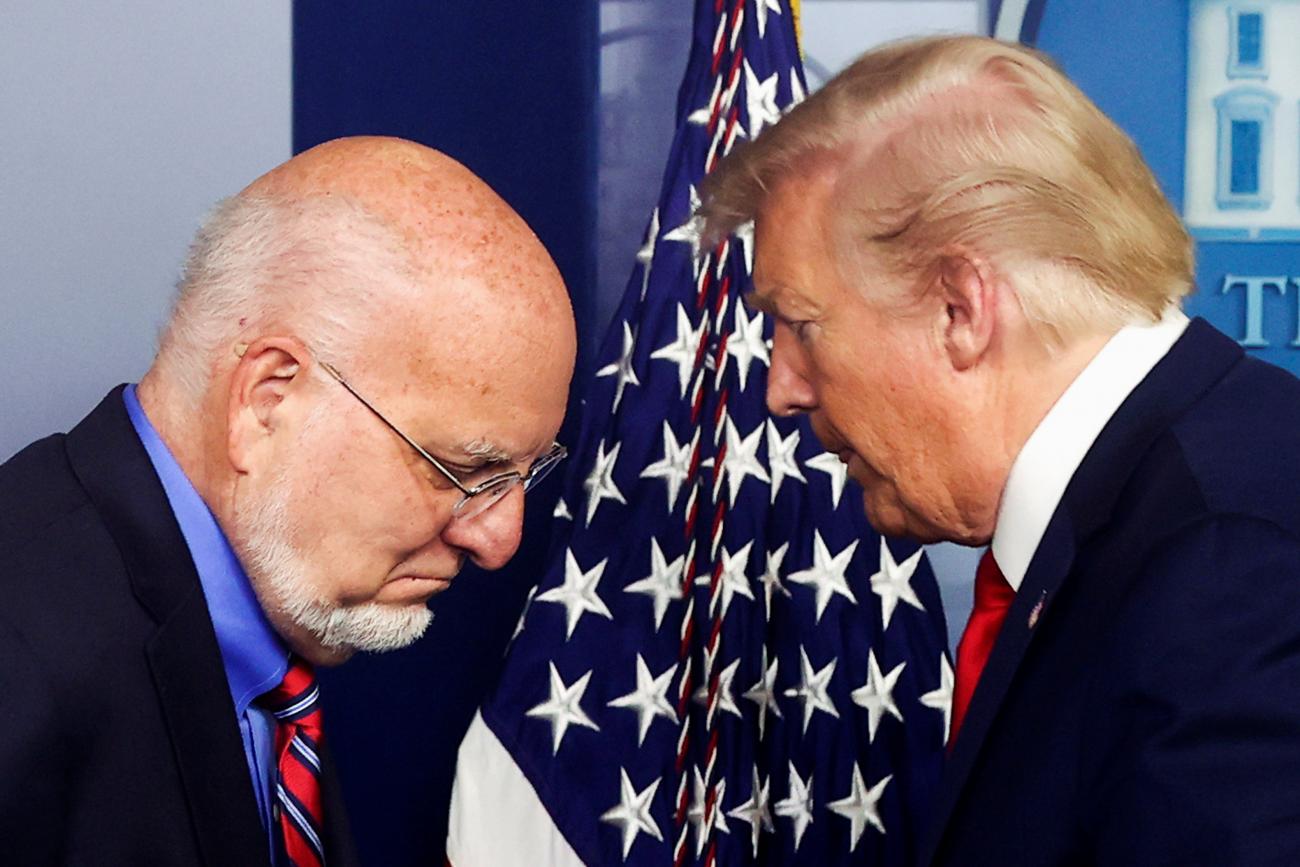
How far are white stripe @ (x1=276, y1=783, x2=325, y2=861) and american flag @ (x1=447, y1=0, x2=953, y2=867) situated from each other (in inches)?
32.6

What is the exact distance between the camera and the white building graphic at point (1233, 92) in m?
2.85

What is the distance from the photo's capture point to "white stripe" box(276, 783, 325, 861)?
1.45 m

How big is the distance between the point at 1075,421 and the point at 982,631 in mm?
284

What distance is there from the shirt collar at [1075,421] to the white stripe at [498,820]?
1.14 m

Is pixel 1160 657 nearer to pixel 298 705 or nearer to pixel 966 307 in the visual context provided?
pixel 966 307

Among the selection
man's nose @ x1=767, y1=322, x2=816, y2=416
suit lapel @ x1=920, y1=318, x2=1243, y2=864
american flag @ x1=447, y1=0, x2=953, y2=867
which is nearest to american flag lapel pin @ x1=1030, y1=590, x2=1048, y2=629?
suit lapel @ x1=920, y1=318, x2=1243, y2=864

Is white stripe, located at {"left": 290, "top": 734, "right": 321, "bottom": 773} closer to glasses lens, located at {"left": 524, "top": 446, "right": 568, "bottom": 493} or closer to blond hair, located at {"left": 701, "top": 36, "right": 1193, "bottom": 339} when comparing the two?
glasses lens, located at {"left": 524, "top": 446, "right": 568, "bottom": 493}

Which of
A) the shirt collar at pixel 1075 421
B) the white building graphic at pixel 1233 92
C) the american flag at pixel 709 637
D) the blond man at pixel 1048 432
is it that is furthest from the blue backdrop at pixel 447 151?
the shirt collar at pixel 1075 421

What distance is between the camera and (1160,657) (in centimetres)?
108

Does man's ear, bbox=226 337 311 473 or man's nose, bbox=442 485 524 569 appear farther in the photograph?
man's nose, bbox=442 485 524 569

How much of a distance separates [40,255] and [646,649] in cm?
108

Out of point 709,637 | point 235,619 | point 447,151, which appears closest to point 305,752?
point 235,619

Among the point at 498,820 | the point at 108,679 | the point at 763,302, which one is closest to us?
the point at 108,679

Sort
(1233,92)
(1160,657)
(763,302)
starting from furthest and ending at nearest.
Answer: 1. (1233,92)
2. (763,302)
3. (1160,657)
